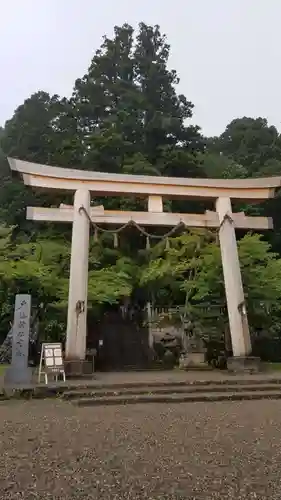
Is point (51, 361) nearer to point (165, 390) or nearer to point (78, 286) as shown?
point (78, 286)

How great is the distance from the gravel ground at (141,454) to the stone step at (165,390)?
4.46 ft

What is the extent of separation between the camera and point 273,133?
97.7ft

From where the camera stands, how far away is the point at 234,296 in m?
12.3

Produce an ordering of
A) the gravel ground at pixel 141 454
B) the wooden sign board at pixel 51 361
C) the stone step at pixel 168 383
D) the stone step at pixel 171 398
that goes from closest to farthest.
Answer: the gravel ground at pixel 141 454
the stone step at pixel 171 398
the stone step at pixel 168 383
the wooden sign board at pixel 51 361

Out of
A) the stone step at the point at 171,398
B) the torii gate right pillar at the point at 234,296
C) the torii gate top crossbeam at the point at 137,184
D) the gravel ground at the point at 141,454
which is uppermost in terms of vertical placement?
the torii gate top crossbeam at the point at 137,184

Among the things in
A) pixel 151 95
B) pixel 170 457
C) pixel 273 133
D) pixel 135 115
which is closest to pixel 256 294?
pixel 170 457

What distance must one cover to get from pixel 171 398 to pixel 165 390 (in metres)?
0.74

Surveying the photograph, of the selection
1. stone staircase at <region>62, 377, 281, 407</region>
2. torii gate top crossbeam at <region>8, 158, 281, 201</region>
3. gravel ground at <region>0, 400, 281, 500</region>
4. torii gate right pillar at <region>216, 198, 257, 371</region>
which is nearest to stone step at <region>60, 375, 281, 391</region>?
Result: stone staircase at <region>62, 377, 281, 407</region>

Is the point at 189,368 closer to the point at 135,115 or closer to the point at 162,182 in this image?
the point at 162,182

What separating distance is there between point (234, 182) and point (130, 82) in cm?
1588

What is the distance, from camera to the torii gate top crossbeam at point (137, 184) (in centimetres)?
1239

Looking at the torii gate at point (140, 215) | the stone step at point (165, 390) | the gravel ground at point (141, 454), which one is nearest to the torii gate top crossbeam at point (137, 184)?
the torii gate at point (140, 215)

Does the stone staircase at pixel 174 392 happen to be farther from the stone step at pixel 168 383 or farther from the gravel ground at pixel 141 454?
the gravel ground at pixel 141 454

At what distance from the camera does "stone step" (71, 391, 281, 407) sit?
7.62 meters
